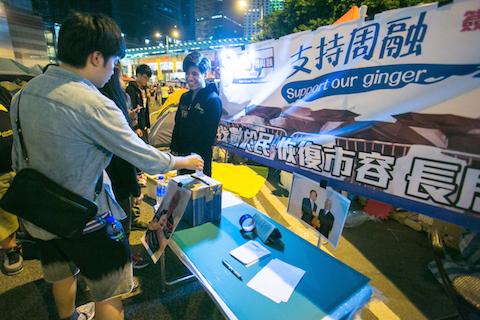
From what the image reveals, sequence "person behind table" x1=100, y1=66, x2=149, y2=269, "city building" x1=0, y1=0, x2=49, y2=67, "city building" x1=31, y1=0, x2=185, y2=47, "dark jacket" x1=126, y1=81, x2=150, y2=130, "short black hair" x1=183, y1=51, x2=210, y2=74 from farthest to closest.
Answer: "city building" x1=31, y1=0, x2=185, y2=47 < "city building" x1=0, y1=0, x2=49, y2=67 < "dark jacket" x1=126, y1=81, x2=150, y2=130 < "short black hair" x1=183, y1=51, x2=210, y2=74 < "person behind table" x1=100, y1=66, x2=149, y2=269

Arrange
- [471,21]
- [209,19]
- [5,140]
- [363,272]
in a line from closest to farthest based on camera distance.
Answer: [471,21]
[5,140]
[363,272]
[209,19]

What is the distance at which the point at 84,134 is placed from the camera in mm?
1064

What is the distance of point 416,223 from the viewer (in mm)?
3139

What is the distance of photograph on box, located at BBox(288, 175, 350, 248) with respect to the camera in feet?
5.01

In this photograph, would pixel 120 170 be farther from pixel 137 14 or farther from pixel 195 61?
pixel 137 14

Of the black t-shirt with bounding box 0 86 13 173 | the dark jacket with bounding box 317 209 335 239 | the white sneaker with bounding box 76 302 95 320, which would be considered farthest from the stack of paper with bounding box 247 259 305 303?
the black t-shirt with bounding box 0 86 13 173

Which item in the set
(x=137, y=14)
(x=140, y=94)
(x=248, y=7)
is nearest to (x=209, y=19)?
(x=137, y=14)

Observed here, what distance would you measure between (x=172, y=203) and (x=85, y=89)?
965mm

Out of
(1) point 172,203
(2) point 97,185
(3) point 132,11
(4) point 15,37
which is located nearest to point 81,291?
(1) point 172,203

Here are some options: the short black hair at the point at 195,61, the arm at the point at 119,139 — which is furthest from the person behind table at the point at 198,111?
the arm at the point at 119,139

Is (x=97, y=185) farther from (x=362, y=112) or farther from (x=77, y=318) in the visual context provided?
(x=362, y=112)

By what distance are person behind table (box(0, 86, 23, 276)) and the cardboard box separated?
1.46 m

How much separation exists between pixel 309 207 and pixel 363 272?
129 centimetres

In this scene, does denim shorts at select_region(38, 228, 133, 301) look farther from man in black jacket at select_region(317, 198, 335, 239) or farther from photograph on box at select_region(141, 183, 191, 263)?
man in black jacket at select_region(317, 198, 335, 239)
